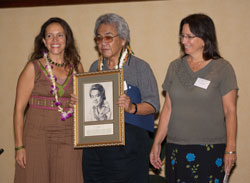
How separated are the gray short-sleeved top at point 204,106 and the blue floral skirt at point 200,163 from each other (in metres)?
0.06

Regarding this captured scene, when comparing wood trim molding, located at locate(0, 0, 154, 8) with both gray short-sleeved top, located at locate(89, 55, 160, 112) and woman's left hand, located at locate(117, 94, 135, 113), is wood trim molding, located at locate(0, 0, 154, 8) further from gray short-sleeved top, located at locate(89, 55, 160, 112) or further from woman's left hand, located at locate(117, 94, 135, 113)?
woman's left hand, located at locate(117, 94, 135, 113)

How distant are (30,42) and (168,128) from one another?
3.35m

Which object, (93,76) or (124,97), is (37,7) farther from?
(124,97)

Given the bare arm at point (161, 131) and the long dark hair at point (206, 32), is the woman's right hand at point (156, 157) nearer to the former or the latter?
the bare arm at point (161, 131)

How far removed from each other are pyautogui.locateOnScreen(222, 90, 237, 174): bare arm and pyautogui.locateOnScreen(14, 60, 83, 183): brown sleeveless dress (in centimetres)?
138

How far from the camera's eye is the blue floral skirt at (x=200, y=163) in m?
2.90

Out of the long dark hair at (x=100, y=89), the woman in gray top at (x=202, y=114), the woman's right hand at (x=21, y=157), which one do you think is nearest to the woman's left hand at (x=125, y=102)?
the long dark hair at (x=100, y=89)

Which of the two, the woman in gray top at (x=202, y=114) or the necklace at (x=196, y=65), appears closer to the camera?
the woman in gray top at (x=202, y=114)

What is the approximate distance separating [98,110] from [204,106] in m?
0.92

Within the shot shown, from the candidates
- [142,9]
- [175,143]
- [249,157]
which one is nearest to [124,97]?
[175,143]

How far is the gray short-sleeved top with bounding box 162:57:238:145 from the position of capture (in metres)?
2.93

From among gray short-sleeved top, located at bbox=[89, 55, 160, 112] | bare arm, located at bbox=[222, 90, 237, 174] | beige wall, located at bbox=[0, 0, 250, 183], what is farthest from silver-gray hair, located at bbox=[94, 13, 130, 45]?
beige wall, located at bbox=[0, 0, 250, 183]

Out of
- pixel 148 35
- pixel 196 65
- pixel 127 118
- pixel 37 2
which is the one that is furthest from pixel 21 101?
pixel 37 2

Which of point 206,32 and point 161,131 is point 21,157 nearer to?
point 161,131
